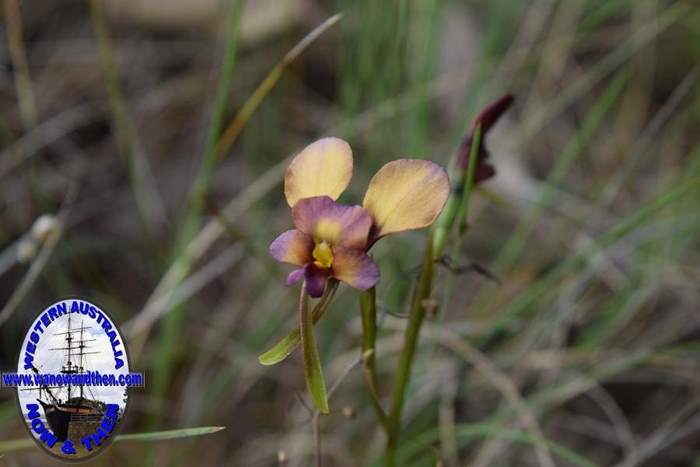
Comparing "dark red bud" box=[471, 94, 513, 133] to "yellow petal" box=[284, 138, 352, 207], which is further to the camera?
"dark red bud" box=[471, 94, 513, 133]

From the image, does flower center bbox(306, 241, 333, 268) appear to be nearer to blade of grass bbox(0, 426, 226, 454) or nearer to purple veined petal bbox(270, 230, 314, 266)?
purple veined petal bbox(270, 230, 314, 266)

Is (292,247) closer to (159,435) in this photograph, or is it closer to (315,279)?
(315,279)

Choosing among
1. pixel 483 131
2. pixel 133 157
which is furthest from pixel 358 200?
pixel 483 131

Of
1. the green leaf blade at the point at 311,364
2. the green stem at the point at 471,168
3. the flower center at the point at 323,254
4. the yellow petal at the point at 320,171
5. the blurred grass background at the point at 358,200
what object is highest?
the blurred grass background at the point at 358,200

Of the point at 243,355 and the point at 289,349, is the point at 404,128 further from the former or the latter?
the point at 289,349

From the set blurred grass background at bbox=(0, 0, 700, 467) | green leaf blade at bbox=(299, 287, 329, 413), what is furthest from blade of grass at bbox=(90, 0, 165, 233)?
green leaf blade at bbox=(299, 287, 329, 413)

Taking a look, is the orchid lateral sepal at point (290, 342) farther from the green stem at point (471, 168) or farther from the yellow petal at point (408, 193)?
the green stem at point (471, 168)

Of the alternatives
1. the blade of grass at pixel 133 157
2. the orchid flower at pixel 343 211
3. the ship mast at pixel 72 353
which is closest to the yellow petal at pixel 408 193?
the orchid flower at pixel 343 211

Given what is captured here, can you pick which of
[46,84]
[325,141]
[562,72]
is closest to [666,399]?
[562,72]
